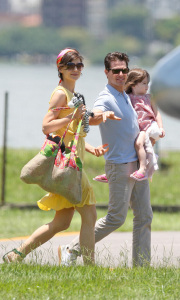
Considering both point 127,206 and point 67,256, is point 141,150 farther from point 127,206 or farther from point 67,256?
point 67,256

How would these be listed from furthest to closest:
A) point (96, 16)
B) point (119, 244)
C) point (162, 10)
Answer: point (96, 16) → point (162, 10) → point (119, 244)

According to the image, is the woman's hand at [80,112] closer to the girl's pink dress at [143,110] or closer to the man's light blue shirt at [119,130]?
the man's light blue shirt at [119,130]

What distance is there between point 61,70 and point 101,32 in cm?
12127

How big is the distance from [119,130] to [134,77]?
52 cm

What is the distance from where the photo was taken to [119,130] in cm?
603

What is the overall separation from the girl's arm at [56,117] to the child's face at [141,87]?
719 millimetres

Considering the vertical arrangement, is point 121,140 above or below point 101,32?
below

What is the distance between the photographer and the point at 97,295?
5.14m

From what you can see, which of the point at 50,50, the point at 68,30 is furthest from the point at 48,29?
the point at 50,50

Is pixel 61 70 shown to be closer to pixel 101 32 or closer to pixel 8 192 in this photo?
pixel 8 192

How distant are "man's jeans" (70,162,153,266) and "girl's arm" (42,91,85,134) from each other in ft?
1.75

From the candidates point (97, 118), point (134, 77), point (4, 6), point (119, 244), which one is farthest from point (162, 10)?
point (4, 6)

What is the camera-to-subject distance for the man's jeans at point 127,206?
19.8 ft

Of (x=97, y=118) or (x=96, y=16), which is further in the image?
(x=96, y=16)
